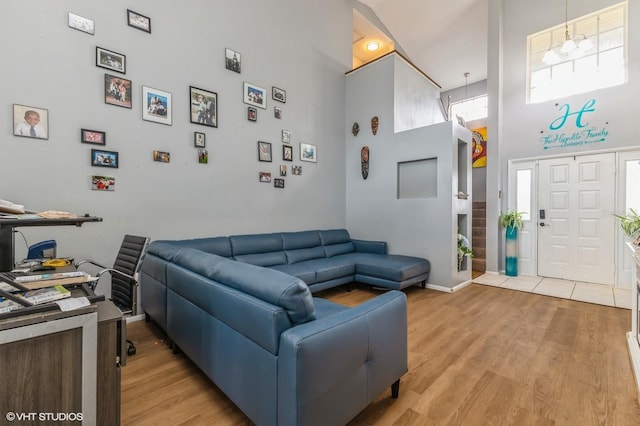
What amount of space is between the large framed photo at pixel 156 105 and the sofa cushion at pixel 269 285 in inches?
83.9

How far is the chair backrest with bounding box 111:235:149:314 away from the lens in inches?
83.3

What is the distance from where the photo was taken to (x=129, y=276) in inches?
81.8

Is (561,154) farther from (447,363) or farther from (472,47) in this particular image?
(447,363)

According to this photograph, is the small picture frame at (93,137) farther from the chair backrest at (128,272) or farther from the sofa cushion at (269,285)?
the sofa cushion at (269,285)

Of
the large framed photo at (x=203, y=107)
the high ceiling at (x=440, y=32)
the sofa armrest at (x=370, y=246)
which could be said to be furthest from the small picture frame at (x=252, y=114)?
the high ceiling at (x=440, y=32)

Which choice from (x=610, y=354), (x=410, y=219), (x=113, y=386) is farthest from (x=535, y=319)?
(x=113, y=386)

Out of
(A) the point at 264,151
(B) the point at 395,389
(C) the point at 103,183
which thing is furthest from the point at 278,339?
(A) the point at 264,151

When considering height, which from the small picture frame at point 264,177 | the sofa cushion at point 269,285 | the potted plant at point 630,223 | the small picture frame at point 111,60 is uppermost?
the small picture frame at point 111,60

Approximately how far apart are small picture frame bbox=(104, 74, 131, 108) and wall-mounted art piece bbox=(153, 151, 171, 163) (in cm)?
53

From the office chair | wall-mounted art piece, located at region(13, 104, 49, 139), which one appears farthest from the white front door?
wall-mounted art piece, located at region(13, 104, 49, 139)

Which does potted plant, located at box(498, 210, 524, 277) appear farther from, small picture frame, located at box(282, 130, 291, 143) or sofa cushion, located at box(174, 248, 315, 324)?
sofa cushion, located at box(174, 248, 315, 324)

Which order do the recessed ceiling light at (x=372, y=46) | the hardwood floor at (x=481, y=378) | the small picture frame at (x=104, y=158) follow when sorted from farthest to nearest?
the recessed ceiling light at (x=372, y=46), the small picture frame at (x=104, y=158), the hardwood floor at (x=481, y=378)

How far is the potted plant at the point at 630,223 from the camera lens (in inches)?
150
